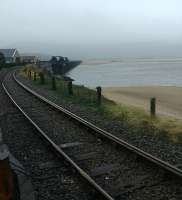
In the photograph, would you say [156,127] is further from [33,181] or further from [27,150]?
[33,181]

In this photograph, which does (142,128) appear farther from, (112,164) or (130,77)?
(130,77)

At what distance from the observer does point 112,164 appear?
33.2ft

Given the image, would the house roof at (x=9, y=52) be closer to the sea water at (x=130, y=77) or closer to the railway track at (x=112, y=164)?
the sea water at (x=130, y=77)

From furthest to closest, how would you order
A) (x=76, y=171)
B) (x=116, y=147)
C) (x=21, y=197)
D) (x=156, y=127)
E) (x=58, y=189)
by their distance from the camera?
1. (x=156, y=127)
2. (x=116, y=147)
3. (x=76, y=171)
4. (x=58, y=189)
5. (x=21, y=197)

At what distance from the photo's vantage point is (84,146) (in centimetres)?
1213

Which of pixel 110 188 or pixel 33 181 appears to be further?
pixel 33 181

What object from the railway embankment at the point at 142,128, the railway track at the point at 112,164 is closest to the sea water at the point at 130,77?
the railway embankment at the point at 142,128

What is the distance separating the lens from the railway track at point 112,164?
831 cm

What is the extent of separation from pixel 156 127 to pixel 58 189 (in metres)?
6.16

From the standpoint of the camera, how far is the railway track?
8.31m

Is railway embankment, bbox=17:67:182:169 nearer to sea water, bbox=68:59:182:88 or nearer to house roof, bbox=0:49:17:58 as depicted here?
sea water, bbox=68:59:182:88

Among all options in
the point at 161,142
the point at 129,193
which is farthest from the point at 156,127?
the point at 129,193

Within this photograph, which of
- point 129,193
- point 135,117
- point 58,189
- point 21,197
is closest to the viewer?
point 21,197

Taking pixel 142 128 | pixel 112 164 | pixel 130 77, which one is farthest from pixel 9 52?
pixel 112 164
